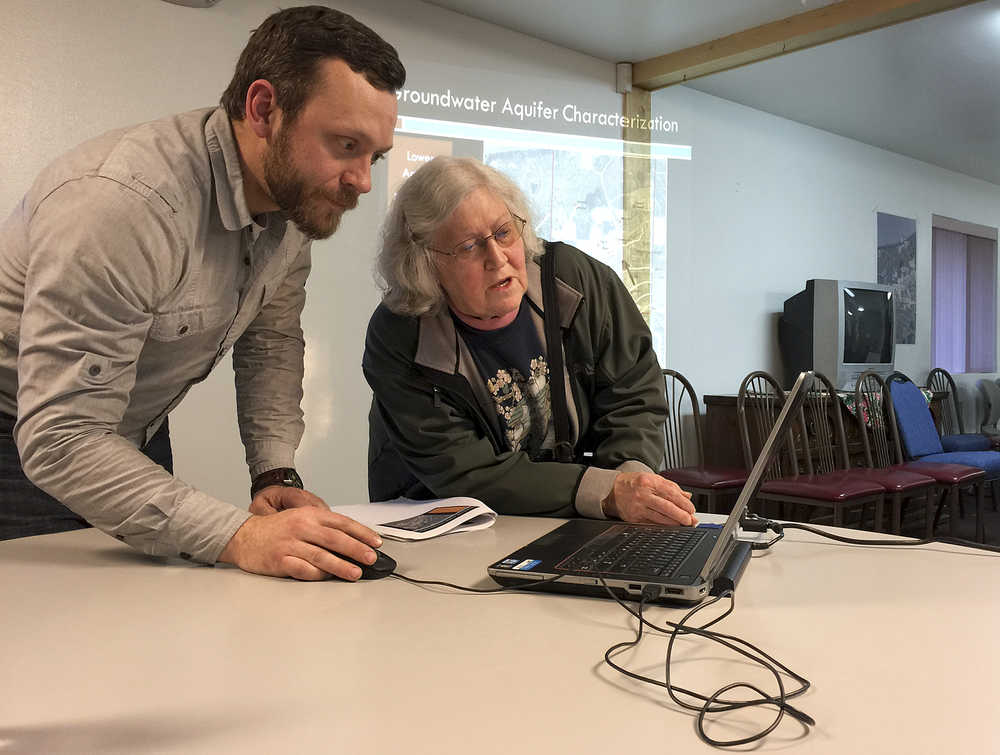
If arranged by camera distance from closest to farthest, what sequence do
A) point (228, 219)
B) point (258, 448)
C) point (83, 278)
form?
point (83, 278)
point (228, 219)
point (258, 448)

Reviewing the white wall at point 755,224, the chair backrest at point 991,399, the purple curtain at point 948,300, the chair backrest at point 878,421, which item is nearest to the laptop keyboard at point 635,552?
the chair backrest at point 878,421

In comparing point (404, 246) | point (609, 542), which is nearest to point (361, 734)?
point (609, 542)

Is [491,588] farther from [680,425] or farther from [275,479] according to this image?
[680,425]

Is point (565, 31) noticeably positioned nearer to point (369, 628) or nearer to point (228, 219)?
point (228, 219)

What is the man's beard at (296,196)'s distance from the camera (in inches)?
47.0

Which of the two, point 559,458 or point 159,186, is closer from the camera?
point 159,186

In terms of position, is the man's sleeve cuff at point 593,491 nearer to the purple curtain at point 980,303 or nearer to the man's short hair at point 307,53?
the man's short hair at point 307,53

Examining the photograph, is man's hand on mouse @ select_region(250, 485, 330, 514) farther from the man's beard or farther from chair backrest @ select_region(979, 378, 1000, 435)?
chair backrest @ select_region(979, 378, 1000, 435)

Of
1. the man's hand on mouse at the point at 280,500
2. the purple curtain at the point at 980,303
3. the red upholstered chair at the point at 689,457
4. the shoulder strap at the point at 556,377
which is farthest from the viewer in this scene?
the purple curtain at the point at 980,303

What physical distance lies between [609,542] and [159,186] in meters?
0.75

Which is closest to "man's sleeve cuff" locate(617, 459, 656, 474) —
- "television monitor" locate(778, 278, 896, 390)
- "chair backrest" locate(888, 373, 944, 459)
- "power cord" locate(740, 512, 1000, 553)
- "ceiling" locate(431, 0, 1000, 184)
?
"power cord" locate(740, 512, 1000, 553)

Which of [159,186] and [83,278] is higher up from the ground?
[159,186]

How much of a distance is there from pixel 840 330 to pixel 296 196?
15.9 feet

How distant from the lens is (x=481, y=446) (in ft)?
4.74
